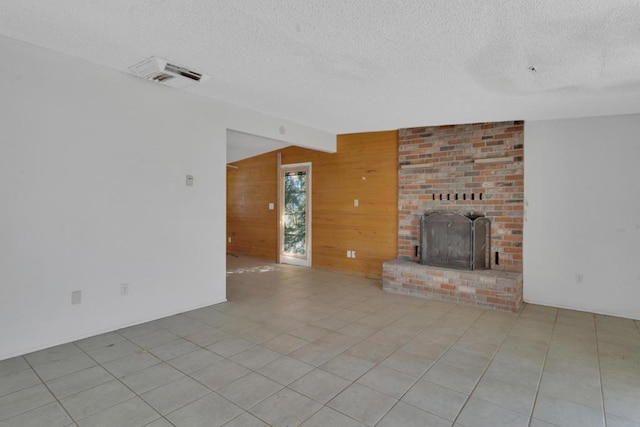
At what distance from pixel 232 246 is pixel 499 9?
709 centimetres

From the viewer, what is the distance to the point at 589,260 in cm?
407

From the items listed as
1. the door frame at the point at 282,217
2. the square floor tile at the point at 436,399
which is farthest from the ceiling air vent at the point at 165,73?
the door frame at the point at 282,217

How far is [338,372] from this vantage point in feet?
8.20

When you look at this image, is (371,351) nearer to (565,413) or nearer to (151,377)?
(565,413)

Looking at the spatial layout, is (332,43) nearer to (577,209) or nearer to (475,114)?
(475,114)

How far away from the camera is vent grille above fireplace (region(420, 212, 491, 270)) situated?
14.8 feet

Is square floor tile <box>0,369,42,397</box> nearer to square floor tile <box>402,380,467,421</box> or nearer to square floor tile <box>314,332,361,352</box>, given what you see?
square floor tile <box>314,332,361,352</box>

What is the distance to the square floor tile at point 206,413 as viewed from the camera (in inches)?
75.3

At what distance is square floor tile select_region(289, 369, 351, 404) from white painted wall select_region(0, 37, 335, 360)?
201cm

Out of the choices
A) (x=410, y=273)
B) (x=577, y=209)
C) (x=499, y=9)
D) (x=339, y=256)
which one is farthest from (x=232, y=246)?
(x=499, y=9)

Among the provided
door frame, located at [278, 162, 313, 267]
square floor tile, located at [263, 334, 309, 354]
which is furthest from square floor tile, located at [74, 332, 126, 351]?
door frame, located at [278, 162, 313, 267]

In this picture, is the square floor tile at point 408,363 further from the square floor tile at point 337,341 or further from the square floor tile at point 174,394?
the square floor tile at point 174,394

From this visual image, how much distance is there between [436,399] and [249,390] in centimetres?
121

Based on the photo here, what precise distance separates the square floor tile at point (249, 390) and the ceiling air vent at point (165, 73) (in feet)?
8.74
